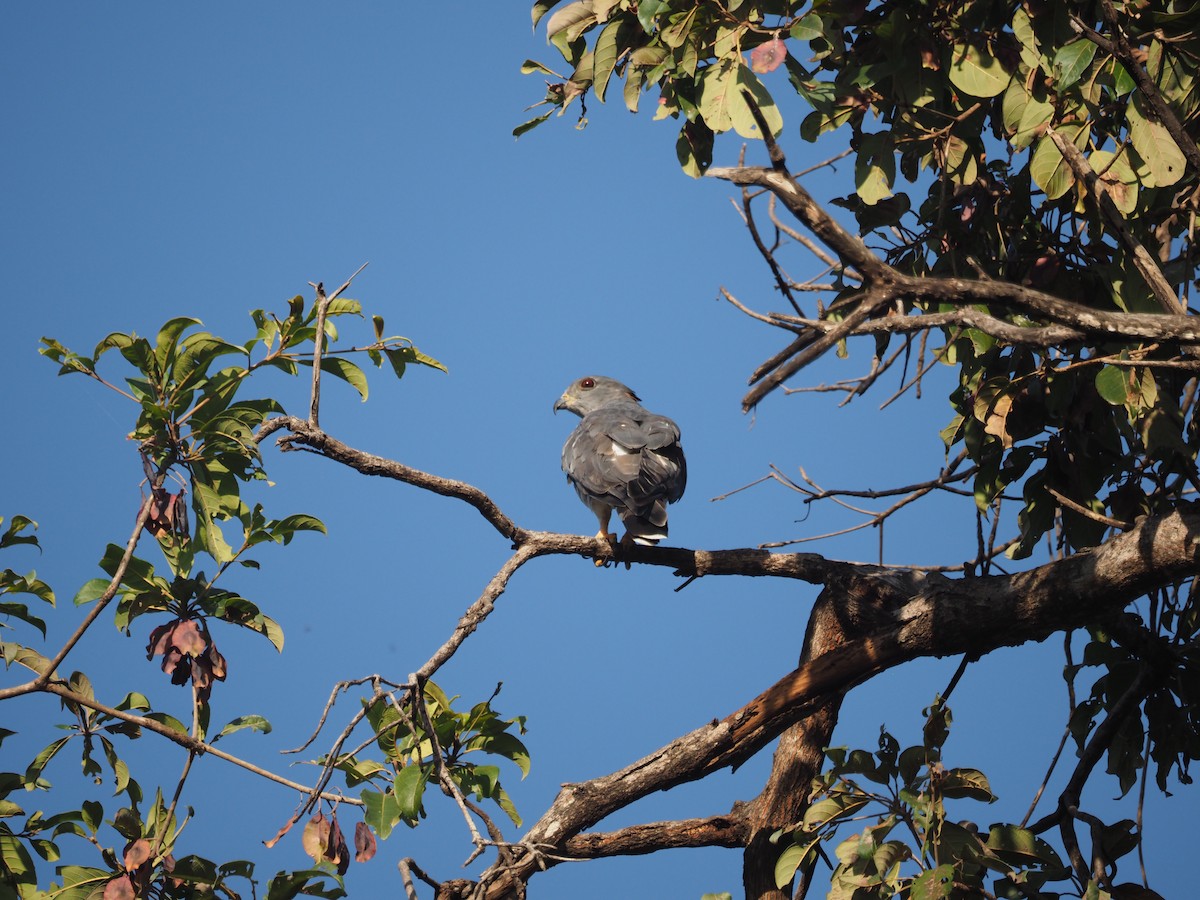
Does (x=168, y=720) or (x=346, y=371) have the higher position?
(x=346, y=371)

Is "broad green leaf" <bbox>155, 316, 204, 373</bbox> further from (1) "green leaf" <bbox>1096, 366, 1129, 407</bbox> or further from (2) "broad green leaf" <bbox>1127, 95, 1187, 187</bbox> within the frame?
(2) "broad green leaf" <bbox>1127, 95, 1187, 187</bbox>

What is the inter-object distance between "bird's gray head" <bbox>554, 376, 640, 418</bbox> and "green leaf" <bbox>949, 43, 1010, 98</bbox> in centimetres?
392

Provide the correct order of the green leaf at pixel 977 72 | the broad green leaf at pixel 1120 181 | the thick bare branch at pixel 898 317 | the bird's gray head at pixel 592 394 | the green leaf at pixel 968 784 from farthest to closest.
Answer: the bird's gray head at pixel 592 394, the green leaf at pixel 968 784, the green leaf at pixel 977 72, the broad green leaf at pixel 1120 181, the thick bare branch at pixel 898 317

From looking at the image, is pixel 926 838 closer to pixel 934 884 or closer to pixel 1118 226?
pixel 934 884

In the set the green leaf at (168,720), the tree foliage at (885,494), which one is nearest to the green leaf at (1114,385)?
the tree foliage at (885,494)

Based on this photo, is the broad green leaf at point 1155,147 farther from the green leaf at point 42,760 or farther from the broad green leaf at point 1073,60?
the green leaf at point 42,760

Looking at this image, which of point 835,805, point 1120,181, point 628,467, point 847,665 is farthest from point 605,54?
point 835,805

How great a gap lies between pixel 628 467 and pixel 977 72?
8.76 ft

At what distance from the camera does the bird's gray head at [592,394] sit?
7.48 meters

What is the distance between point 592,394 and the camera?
7.55 metres

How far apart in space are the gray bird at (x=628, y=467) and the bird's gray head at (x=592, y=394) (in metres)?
0.67

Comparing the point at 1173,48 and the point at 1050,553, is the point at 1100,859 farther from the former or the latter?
the point at 1173,48

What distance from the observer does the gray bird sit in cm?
526

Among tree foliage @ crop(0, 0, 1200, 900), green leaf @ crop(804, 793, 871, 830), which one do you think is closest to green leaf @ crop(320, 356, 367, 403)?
tree foliage @ crop(0, 0, 1200, 900)
